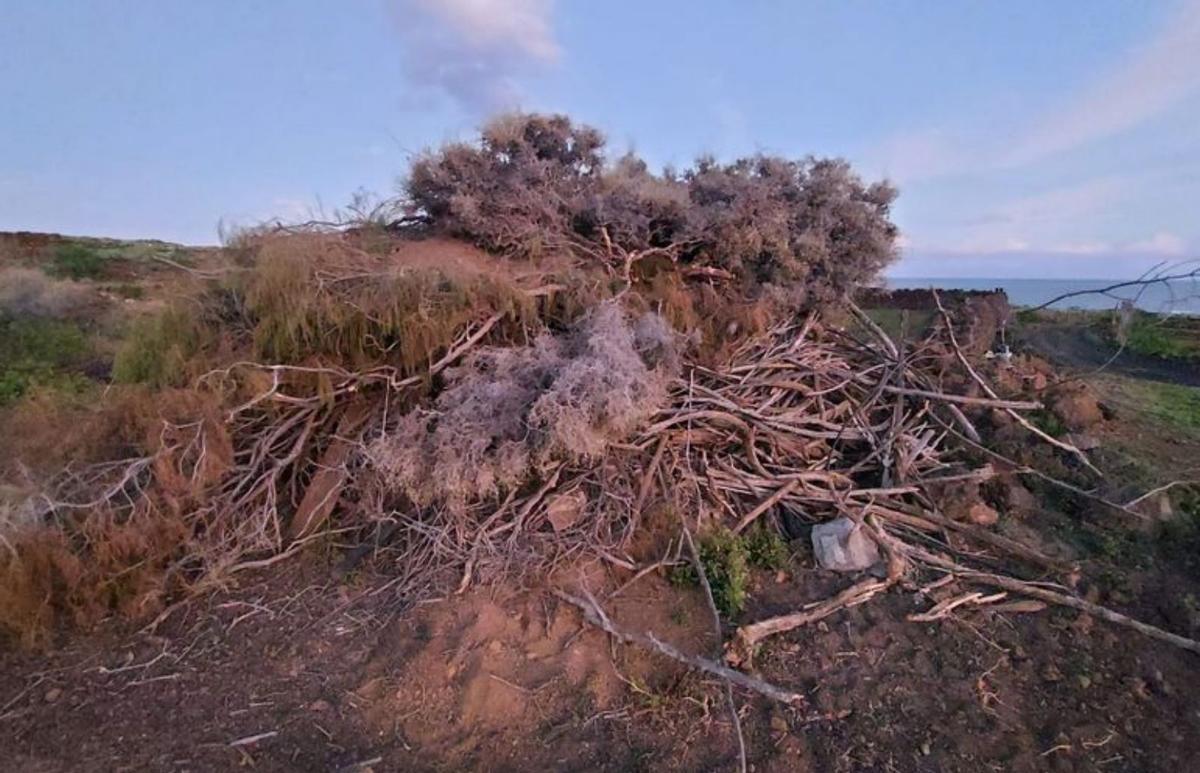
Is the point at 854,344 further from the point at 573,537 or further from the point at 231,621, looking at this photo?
the point at 231,621

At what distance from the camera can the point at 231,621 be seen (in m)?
3.91

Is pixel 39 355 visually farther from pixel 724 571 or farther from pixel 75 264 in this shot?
pixel 724 571

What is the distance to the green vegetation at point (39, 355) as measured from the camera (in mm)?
8352

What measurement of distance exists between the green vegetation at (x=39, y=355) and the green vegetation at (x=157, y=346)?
3.97 meters

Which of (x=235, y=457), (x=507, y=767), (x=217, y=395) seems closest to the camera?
(x=507, y=767)

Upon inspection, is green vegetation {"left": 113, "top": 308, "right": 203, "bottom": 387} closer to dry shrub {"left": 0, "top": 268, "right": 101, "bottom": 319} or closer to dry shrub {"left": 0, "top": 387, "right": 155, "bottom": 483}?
dry shrub {"left": 0, "top": 387, "right": 155, "bottom": 483}

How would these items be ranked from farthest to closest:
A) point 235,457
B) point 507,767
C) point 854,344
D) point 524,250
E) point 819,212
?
point 854,344 < point 819,212 < point 524,250 < point 235,457 < point 507,767

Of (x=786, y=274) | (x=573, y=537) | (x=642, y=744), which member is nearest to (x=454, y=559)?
(x=573, y=537)

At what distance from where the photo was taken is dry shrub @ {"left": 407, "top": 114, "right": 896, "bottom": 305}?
5.34 m

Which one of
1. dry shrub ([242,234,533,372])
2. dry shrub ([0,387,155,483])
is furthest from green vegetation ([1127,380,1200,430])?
dry shrub ([0,387,155,483])

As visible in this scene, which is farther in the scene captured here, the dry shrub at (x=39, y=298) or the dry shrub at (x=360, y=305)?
the dry shrub at (x=39, y=298)

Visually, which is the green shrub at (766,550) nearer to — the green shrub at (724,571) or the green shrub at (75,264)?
the green shrub at (724,571)

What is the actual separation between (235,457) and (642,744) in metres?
3.13

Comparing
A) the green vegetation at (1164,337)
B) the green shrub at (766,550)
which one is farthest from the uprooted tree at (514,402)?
the green vegetation at (1164,337)
